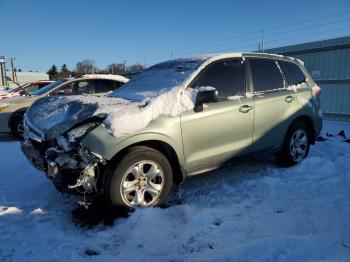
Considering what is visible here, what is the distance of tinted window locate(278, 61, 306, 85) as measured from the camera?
5406 millimetres

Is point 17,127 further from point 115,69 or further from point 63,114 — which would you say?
point 115,69

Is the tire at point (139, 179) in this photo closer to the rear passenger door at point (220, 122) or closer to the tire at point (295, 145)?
the rear passenger door at point (220, 122)

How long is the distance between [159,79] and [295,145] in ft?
8.13

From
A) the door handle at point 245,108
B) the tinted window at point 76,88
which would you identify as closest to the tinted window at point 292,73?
the door handle at point 245,108

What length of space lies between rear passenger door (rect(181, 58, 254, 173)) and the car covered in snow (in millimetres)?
13

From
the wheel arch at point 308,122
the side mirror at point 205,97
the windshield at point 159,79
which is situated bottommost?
the wheel arch at point 308,122

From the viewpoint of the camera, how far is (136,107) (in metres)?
3.79

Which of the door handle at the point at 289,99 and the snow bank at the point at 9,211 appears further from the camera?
the door handle at the point at 289,99

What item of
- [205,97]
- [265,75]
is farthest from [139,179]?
[265,75]

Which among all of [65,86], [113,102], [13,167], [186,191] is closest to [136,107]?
[113,102]

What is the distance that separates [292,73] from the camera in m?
5.51

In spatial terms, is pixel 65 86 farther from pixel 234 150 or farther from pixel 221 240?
pixel 221 240

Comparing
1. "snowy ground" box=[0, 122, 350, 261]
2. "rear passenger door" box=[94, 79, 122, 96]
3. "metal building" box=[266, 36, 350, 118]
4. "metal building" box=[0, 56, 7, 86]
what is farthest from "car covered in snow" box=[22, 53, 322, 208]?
"metal building" box=[0, 56, 7, 86]

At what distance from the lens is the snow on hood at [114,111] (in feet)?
11.6
